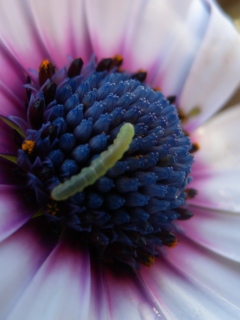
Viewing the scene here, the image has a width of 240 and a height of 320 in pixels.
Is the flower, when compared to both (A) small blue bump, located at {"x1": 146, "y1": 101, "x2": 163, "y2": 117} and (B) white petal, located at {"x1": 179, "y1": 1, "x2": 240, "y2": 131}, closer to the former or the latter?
(B) white petal, located at {"x1": 179, "y1": 1, "x2": 240, "y2": 131}

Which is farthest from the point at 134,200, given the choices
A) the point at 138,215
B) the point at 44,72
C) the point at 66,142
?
the point at 44,72

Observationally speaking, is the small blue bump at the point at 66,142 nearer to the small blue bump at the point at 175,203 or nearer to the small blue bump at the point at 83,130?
the small blue bump at the point at 83,130

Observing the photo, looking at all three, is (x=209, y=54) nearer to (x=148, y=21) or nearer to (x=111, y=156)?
(x=148, y=21)

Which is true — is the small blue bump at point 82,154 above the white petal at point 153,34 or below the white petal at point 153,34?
below

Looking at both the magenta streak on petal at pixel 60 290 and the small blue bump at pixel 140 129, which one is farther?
the small blue bump at pixel 140 129

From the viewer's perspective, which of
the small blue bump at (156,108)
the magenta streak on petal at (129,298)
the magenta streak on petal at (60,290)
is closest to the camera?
the magenta streak on petal at (60,290)

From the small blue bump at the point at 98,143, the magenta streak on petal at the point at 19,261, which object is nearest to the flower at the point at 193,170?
the magenta streak on petal at the point at 19,261

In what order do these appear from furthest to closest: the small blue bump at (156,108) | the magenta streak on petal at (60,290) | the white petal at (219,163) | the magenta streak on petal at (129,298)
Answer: the white petal at (219,163), the small blue bump at (156,108), the magenta streak on petal at (129,298), the magenta streak on petal at (60,290)

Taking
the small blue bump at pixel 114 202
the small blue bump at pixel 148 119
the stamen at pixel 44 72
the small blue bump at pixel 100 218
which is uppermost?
the small blue bump at pixel 148 119
